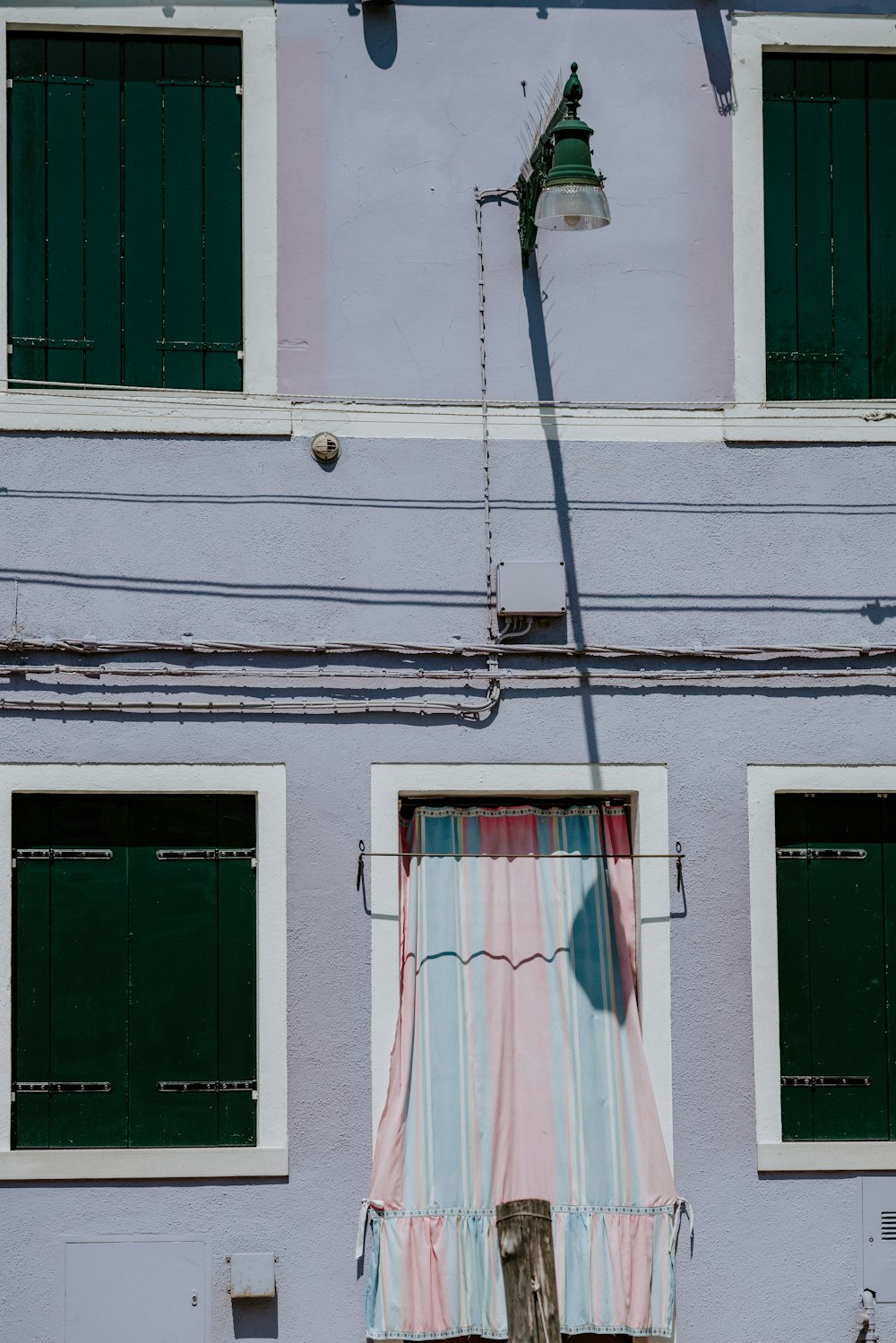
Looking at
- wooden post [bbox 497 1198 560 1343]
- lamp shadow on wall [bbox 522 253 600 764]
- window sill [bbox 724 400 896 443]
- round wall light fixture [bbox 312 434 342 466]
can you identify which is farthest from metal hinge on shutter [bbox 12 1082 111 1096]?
window sill [bbox 724 400 896 443]

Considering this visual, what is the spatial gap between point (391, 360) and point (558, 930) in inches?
105

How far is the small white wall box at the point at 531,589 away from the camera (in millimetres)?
7852

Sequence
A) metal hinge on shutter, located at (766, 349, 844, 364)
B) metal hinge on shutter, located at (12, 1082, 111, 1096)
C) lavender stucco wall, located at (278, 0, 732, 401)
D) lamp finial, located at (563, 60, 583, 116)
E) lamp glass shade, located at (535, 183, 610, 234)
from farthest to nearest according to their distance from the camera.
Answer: metal hinge on shutter, located at (766, 349, 844, 364)
lavender stucco wall, located at (278, 0, 732, 401)
metal hinge on shutter, located at (12, 1082, 111, 1096)
lamp finial, located at (563, 60, 583, 116)
lamp glass shade, located at (535, 183, 610, 234)

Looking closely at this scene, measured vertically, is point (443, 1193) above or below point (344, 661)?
below

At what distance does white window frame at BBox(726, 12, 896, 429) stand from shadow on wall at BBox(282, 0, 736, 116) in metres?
0.06

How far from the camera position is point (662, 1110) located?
25.6 ft

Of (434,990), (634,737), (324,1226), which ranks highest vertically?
(634,737)

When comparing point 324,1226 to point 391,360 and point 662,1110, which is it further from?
point 391,360

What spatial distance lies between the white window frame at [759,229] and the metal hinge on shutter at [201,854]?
2.85 metres

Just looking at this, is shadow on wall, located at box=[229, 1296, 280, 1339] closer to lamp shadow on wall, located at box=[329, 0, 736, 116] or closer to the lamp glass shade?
the lamp glass shade

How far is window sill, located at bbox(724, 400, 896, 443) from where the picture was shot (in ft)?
26.3

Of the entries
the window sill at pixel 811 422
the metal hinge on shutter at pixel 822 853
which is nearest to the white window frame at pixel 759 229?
the window sill at pixel 811 422

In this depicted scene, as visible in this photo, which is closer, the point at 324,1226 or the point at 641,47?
the point at 324,1226

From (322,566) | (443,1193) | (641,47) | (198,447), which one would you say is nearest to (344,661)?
(322,566)
